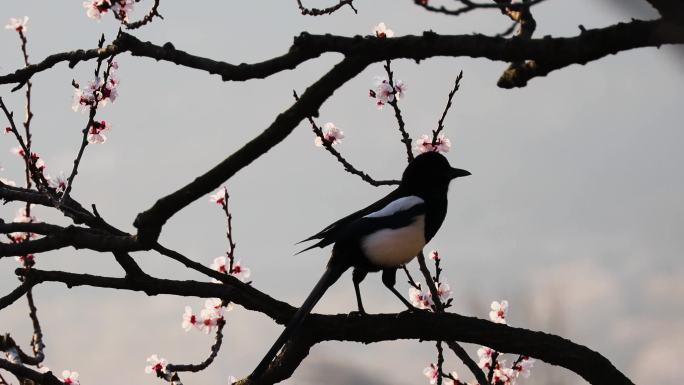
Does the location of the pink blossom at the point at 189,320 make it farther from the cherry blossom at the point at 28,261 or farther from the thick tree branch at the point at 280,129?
the thick tree branch at the point at 280,129

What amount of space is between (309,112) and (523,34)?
148cm

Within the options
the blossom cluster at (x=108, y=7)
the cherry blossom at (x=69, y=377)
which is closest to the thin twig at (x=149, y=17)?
the blossom cluster at (x=108, y=7)

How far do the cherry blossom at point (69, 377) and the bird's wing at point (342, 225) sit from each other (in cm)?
234

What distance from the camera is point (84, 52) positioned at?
198 inches

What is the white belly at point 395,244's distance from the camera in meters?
5.92

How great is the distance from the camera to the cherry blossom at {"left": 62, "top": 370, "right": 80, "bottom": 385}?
22.5 ft

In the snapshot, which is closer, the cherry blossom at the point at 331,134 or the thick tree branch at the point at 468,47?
the thick tree branch at the point at 468,47

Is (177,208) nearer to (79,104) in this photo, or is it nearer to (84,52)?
(84,52)

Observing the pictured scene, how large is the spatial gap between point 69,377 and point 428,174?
2957 mm

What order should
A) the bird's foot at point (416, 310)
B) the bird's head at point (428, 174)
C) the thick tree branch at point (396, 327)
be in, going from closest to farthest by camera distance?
the thick tree branch at point (396, 327)
the bird's foot at point (416, 310)
the bird's head at point (428, 174)

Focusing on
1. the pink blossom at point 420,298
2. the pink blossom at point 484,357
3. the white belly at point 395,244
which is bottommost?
the pink blossom at point 484,357

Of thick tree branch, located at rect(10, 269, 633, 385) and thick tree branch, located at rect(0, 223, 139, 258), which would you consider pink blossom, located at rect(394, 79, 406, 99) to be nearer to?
thick tree branch, located at rect(10, 269, 633, 385)

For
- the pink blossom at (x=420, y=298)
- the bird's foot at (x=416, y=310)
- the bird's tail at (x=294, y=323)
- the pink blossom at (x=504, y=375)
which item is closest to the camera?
the bird's tail at (x=294, y=323)

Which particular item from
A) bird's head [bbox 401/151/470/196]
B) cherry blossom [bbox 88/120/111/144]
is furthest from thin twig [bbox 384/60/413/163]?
cherry blossom [bbox 88/120/111/144]
